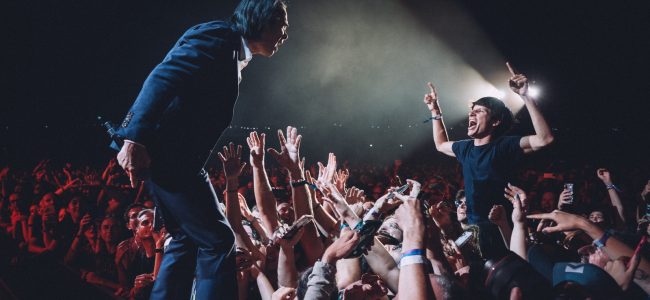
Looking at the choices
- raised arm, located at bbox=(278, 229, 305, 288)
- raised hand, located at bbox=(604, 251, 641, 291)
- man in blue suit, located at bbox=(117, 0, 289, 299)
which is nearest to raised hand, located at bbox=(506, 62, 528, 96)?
raised hand, located at bbox=(604, 251, 641, 291)

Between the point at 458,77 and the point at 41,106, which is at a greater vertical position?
the point at 458,77

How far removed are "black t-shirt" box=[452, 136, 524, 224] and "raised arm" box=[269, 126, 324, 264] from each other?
1521 mm

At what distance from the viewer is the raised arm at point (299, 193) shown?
2816 millimetres

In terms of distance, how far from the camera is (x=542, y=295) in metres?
1.83

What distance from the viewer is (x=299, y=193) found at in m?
3.00

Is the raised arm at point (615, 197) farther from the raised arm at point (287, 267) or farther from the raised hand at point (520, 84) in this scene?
the raised arm at point (287, 267)

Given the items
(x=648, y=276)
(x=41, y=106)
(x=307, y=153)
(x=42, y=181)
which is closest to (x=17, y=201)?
(x=42, y=181)

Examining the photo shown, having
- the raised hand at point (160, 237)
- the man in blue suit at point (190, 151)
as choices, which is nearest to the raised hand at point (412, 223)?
the man in blue suit at point (190, 151)

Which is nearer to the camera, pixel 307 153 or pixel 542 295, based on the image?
pixel 542 295

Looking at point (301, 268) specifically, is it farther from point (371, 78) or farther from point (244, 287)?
point (371, 78)

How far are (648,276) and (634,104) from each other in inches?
710

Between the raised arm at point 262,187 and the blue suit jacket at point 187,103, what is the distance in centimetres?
114

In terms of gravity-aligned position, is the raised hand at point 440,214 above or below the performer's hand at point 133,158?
below

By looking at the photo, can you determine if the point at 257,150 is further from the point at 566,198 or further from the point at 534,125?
the point at 566,198
